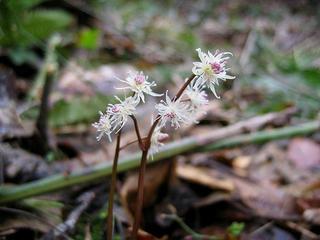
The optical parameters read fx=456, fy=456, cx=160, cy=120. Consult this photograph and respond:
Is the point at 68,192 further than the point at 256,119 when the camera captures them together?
No

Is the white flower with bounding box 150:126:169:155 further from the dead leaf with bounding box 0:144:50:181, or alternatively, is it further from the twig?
the twig

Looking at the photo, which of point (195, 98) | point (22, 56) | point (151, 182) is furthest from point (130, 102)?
point (22, 56)

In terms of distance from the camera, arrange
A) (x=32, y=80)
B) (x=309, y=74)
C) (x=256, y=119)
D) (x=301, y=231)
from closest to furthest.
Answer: (x=301, y=231)
(x=256, y=119)
(x=309, y=74)
(x=32, y=80)

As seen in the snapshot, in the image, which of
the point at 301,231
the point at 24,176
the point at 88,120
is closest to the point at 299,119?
the point at 301,231

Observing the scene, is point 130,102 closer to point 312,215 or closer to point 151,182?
point 151,182

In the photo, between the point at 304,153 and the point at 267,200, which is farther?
the point at 304,153

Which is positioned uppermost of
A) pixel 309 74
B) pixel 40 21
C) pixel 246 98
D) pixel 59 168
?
pixel 40 21

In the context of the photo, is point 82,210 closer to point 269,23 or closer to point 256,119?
point 256,119
